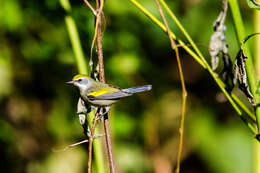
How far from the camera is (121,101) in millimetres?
3348

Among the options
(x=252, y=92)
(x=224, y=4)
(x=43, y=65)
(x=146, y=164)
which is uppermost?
(x=43, y=65)

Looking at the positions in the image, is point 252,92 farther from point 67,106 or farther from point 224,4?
point 67,106

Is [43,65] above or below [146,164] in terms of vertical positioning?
above

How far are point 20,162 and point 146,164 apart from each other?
1156 millimetres

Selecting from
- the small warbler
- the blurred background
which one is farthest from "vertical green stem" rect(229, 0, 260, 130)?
the blurred background

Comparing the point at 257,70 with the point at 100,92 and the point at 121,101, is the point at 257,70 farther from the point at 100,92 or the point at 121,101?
the point at 121,101

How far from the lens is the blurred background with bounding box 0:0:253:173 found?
3225mm

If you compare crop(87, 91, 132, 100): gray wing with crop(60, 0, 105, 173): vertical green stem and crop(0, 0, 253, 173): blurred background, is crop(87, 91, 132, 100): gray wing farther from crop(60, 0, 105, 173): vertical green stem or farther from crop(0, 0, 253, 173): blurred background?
crop(0, 0, 253, 173): blurred background

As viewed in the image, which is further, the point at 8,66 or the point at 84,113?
the point at 8,66

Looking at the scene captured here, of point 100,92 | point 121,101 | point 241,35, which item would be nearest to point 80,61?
point 241,35

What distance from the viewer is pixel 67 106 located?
3312 mm

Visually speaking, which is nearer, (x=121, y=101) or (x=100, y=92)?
(x=100, y=92)

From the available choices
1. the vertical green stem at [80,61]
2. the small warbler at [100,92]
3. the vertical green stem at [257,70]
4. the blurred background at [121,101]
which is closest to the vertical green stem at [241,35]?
the vertical green stem at [257,70]

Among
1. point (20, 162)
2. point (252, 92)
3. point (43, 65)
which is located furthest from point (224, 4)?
point (20, 162)
